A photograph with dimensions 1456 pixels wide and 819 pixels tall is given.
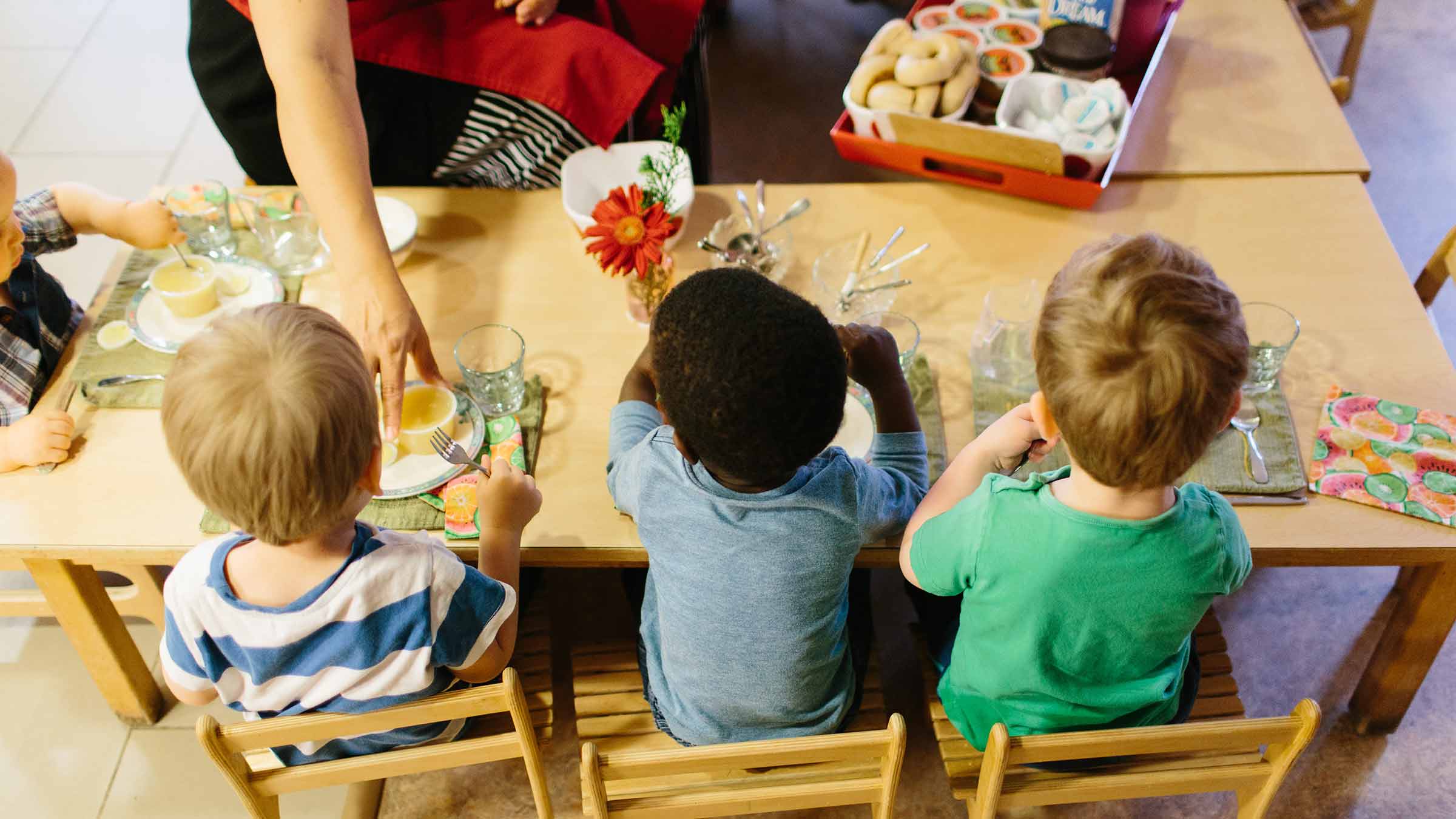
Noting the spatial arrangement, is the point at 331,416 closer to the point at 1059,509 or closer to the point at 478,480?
the point at 478,480

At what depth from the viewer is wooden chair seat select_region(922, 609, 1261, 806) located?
1.21 meters

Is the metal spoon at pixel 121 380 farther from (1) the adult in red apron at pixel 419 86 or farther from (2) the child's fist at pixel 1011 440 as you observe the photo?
(2) the child's fist at pixel 1011 440

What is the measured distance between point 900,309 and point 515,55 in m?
0.80

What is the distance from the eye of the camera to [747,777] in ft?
4.15

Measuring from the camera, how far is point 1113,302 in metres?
1.00

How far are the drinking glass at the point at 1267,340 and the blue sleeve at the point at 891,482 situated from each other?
48 cm

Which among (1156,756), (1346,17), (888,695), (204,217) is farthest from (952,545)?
(1346,17)

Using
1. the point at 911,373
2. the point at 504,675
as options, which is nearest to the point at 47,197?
the point at 504,675

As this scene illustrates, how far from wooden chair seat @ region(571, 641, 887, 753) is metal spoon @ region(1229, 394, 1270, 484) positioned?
55 centimetres

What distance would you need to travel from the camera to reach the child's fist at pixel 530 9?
5.90ft

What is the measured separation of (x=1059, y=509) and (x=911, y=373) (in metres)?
0.41

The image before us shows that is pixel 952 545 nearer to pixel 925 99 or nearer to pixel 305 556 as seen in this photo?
pixel 305 556

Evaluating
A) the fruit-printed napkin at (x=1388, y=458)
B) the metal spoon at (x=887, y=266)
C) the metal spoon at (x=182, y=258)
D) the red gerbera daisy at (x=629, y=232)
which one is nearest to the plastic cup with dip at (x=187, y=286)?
the metal spoon at (x=182, y=258)

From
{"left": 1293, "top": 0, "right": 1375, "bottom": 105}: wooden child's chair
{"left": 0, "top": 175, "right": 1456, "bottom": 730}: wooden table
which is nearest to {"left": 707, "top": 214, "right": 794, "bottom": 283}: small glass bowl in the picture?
{"left": 0, "top": 175, "right": 1456, "bottom": 730}: wooden table
